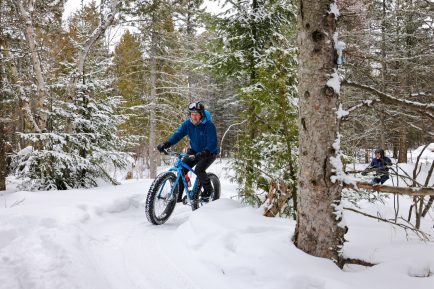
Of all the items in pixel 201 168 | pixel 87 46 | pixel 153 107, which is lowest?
pixel 201 168

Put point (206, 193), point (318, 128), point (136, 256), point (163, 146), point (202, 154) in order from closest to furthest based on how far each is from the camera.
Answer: point (318, 128) → point (136, 256) → point (202, 154) → point (163, 146) → point (206, 193)

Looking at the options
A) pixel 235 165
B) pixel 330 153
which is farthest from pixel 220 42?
pixel 330 153

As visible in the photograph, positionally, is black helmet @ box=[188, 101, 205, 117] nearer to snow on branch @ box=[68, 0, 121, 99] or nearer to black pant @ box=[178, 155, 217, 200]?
black pant @ box=[178, 155, 217, 200]

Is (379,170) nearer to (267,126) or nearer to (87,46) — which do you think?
(267,126)

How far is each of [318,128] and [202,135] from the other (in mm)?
3348

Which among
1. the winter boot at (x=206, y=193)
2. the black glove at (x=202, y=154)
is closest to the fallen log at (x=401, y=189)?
the black glove at (x=202, y=154)

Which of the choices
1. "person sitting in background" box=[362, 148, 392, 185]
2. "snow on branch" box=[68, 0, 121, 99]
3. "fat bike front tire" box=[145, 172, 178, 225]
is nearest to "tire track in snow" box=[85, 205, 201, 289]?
"fat bike front tire" box=[145, 172, 178, 225]

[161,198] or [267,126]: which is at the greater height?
[267,126]

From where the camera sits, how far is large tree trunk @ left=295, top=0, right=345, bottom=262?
3105mm

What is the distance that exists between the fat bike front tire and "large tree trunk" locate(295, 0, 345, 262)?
286cm

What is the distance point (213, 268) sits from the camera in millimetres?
3396

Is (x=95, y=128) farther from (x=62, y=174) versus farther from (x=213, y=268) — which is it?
(x=213, y=268)

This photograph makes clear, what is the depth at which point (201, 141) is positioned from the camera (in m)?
6.29

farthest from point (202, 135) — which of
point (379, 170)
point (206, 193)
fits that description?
point (379, 170)
